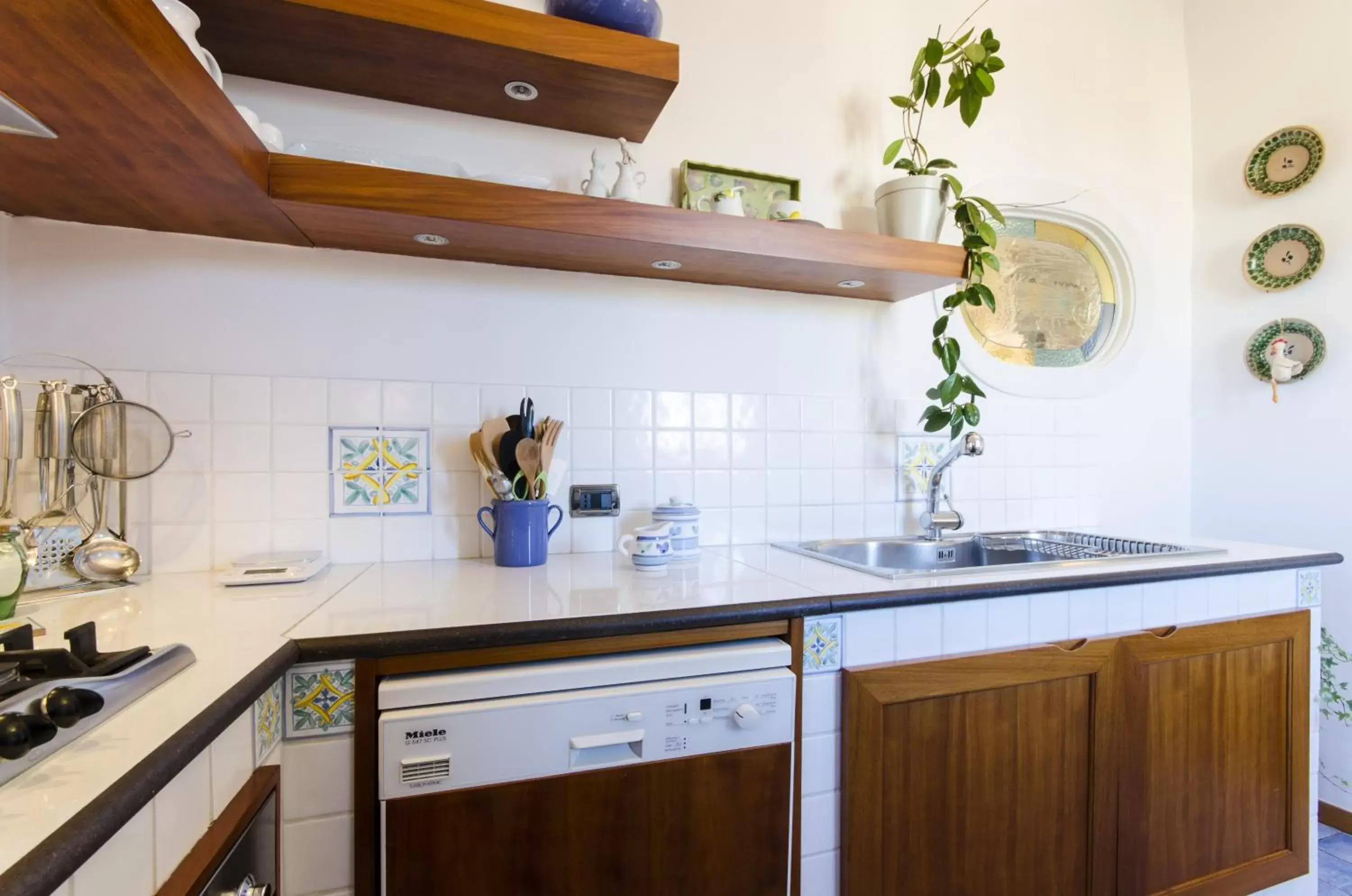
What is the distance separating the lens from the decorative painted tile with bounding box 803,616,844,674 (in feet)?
3.54

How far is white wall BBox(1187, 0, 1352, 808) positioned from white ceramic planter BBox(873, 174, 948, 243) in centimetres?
134

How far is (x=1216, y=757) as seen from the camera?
138 cm

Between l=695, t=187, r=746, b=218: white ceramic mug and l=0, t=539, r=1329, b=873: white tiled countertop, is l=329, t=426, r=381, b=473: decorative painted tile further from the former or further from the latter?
l=695, t=187, r=746, b=218: white ceramic mug

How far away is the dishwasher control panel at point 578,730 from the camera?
2.81ft

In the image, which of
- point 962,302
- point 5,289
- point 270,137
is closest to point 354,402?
point 270,137

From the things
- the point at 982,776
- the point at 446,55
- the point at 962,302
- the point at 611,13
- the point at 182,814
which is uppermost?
the point at 611,13

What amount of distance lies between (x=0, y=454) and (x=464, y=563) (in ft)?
2.57

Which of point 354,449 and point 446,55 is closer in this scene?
point 446,55

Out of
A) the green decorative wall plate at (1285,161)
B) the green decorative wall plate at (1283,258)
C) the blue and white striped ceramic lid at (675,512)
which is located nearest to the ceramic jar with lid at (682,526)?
the blue and white striped ceramic lid at (675,512)

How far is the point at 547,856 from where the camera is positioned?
897 millimetres

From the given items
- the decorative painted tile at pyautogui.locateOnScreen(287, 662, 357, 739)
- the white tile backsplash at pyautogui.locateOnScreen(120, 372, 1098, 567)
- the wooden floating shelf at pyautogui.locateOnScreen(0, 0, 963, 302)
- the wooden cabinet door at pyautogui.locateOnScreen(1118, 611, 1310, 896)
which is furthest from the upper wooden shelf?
the wooden cabinet door at pyautogui.locateOnScreen(1118, 611, 1310, 896)

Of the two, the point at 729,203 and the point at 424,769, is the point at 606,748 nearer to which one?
the point at 424,769

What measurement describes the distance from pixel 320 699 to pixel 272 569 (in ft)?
1.45

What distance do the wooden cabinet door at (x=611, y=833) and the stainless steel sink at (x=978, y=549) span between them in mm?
689
